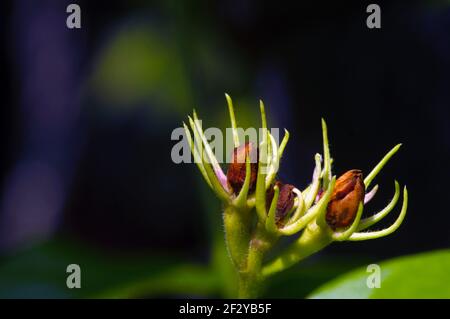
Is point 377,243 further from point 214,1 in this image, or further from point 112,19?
point 112,19

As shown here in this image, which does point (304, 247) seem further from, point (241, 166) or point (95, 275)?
point (95, 275)

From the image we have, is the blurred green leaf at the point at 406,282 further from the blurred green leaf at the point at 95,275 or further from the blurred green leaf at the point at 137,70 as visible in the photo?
the blurred green leaf at the point at 137,70

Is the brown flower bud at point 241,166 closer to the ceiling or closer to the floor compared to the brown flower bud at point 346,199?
closer to the ceiling

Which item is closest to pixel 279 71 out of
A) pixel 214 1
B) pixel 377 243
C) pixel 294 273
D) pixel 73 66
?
pixel 214 1

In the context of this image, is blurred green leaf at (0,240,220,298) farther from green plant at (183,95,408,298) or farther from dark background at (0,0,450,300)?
green plant at (183,95,408,298)

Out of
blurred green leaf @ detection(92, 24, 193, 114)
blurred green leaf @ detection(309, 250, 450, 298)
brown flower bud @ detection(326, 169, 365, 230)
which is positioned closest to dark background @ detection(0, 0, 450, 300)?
blurred green leaf @ detection(92, 24, 193, 114)

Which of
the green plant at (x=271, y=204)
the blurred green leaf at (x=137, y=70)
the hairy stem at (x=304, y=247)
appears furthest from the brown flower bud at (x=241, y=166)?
the blurred green leaf at (x=137, y=70)
